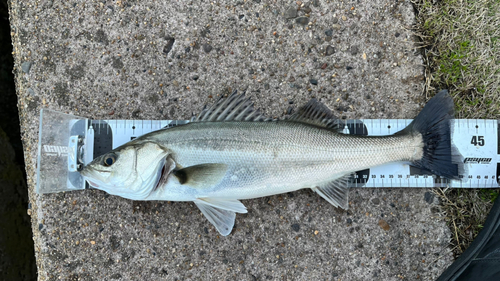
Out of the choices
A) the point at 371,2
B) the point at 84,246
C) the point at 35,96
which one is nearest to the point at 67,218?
the point at 84,246

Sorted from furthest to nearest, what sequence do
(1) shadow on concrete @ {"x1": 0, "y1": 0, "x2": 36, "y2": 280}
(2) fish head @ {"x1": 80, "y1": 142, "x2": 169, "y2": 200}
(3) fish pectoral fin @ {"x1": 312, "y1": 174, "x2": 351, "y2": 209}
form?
(1) shadow on concrete @ {"x1": 0, "y1": 0, "x2": 36, "y2": 280} → (3) fish pectoral fin @ {"x1": 312, "y1": 174, "x2": 351, "y2": 209} → (2) fish head @ {"x1": 80, "y1": 142, "x2": 169, "y2": 200}

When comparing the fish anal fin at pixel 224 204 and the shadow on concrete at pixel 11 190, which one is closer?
the fish anal fin at pixel 224 204

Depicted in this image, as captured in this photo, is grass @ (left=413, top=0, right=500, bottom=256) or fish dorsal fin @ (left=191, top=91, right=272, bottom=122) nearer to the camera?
fish dorsal fin @ (left=191, top=91, right=272, bottom=122)

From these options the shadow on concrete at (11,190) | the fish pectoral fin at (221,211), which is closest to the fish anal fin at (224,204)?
the fish pectoral fin at (221,211)

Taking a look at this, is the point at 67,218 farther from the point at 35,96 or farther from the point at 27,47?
the point at 27,47

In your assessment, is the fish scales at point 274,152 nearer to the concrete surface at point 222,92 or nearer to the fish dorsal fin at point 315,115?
the fish dorsal fin at point 315,115

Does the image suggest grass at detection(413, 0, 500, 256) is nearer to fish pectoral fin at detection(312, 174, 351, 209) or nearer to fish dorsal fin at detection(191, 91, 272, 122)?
fish pectoral fin at detection(312, 174, 351, 209)

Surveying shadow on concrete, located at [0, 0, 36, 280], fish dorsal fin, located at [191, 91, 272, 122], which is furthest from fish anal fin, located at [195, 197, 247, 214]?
shadow on concrete, located at [0, 0, 36, 280]
